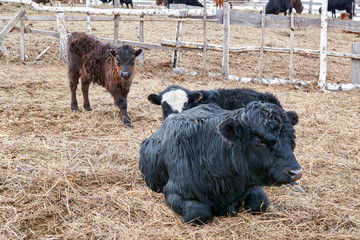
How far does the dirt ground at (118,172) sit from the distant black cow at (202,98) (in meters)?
0.72

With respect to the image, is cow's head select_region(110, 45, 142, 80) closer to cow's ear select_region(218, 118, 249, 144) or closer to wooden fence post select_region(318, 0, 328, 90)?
cow's ear select_region(218, 118, 249, 144)

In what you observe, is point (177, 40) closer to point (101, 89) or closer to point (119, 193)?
point (101, 89)

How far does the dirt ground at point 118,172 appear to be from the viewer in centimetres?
303

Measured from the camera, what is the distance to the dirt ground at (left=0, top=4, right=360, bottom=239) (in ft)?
9.94

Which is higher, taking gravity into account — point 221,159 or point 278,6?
point 278,6

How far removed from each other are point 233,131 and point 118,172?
175cm

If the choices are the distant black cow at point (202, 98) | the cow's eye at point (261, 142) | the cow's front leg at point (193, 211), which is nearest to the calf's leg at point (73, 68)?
the distant black cow at point (202, 98)

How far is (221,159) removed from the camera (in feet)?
10.1

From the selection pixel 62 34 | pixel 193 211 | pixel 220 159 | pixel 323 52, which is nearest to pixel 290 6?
pixel 323 52

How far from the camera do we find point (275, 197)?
143 inches

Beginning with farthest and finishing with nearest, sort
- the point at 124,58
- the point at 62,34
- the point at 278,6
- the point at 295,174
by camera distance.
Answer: the point at 278,6, the point at 62,34, the point at 124,58, the point at 295,174

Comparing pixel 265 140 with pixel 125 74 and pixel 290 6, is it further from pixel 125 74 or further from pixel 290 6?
pixel 290 6

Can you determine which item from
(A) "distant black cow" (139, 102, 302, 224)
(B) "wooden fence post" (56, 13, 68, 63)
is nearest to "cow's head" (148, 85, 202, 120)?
(A) "distant black cow" (139, 102, 302, 224)

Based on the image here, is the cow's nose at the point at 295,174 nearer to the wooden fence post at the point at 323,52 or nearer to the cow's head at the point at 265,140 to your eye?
the cow's head at the point at 265,140
